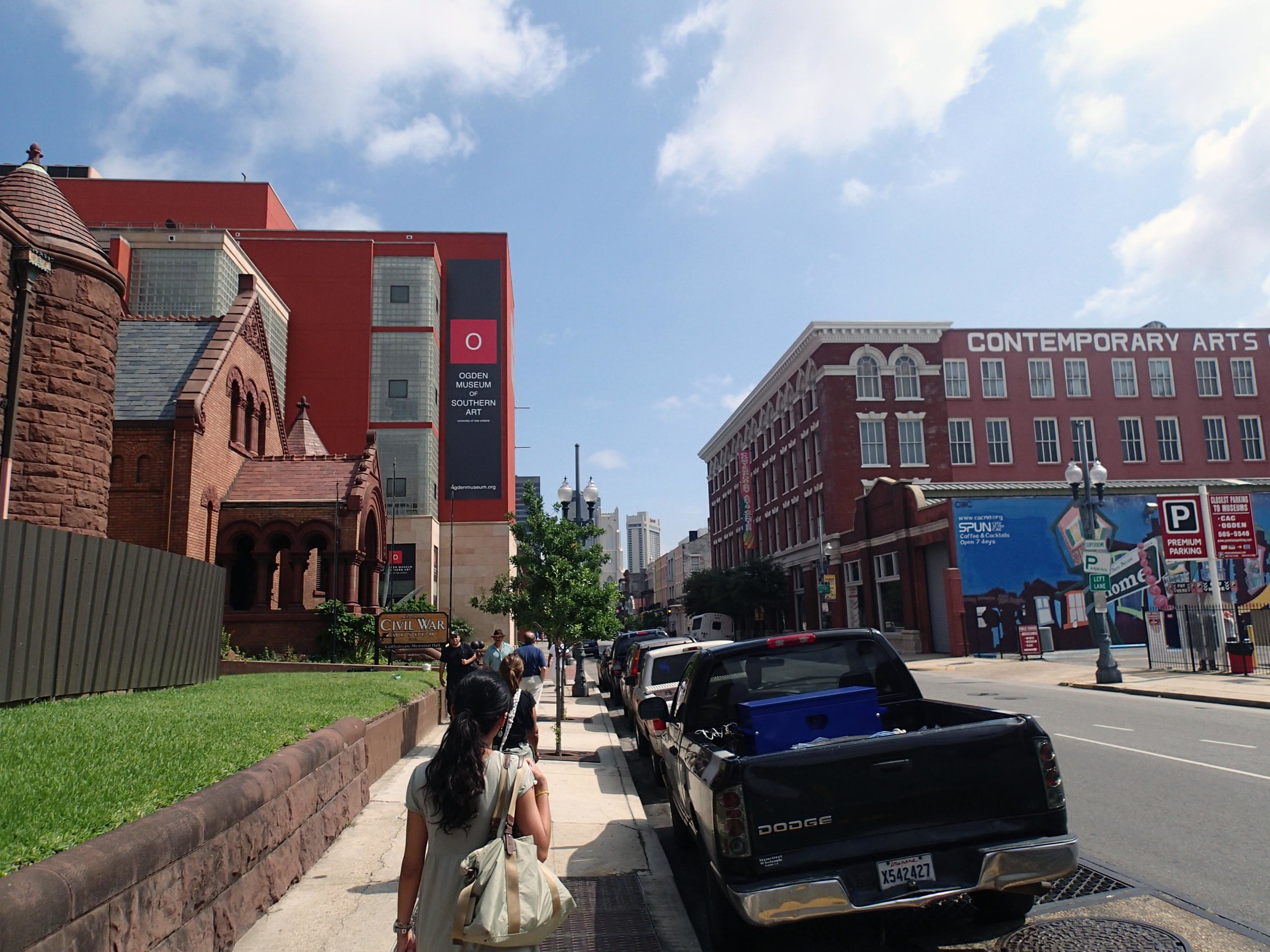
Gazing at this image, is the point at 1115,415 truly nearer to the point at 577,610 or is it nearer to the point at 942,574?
the point at 942,574

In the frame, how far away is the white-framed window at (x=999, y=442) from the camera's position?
186 ft

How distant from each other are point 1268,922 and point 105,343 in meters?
18.8

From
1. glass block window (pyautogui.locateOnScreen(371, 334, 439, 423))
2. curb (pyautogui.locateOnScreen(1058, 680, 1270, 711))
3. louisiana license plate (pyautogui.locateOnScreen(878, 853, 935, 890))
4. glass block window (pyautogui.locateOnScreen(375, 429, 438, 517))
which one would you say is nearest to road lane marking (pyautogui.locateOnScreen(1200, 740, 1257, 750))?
curb (pyautogui.locateOnScreen(1058, 680, 1270, 711))

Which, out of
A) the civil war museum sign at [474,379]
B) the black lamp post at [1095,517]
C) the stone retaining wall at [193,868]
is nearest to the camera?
the stone retaining wall at [193,868]

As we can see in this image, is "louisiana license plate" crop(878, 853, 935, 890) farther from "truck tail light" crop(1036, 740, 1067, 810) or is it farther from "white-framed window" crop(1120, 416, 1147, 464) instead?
"white-framed window" crop(1120, 416, 1147, 464)

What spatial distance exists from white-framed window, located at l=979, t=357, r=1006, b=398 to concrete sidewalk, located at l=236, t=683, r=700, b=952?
53.2 m

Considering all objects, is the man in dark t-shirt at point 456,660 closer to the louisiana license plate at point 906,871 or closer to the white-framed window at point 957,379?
the louisiana license plate at point 906,871

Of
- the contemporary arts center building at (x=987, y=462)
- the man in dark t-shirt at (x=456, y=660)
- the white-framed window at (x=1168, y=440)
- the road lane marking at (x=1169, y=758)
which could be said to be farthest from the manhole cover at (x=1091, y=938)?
the white-framed window at (x=1168, y=440)

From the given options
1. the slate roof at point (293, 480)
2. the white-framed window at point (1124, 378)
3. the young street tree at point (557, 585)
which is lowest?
the young street tree at point (557, 585)

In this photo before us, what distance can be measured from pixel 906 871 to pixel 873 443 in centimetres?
5117

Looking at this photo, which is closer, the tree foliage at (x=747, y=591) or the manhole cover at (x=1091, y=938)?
the manhole cover at (x=1091, y=938)

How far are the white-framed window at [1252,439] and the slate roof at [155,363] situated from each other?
63221 mm

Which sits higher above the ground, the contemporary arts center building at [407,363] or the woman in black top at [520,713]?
the contemporary arts center building at [407,363]

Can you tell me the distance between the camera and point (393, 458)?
154ft
